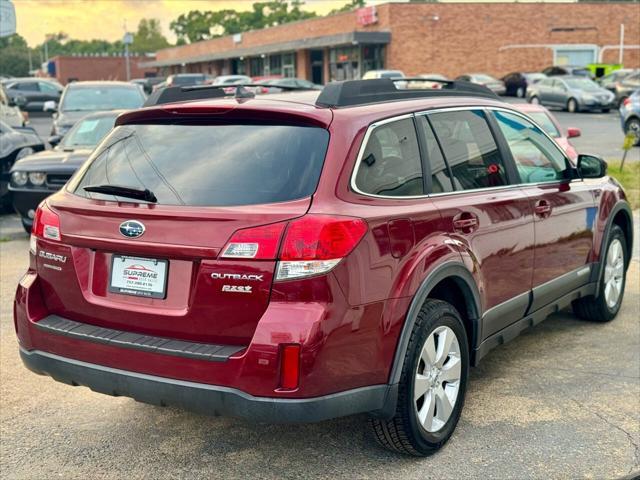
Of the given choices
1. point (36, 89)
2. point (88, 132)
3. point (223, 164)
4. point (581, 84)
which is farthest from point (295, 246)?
point (36, 89)

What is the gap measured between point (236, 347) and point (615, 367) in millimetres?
2914

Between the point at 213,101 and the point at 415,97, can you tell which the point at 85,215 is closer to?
the point at 213,101

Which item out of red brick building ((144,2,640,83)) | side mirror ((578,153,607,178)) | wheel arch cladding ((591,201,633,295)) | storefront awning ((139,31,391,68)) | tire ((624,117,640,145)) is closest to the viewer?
side mirror ((578,153,607,178))

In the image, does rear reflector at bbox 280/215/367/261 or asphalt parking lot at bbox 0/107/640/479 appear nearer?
rear reflector at bbox 280/215/367/261

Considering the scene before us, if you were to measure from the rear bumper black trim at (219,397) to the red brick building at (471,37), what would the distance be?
4746 centimetres

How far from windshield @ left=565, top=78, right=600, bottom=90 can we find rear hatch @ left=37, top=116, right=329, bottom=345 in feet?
111

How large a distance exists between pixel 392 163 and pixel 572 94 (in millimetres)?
33047

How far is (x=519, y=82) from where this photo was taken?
4391 centimetres

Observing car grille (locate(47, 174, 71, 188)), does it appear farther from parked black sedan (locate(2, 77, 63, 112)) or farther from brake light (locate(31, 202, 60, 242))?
parked black sedan (locate(2, 77, 63, 112))

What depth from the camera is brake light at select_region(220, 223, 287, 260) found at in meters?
3.36

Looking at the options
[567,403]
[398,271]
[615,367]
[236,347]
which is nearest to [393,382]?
[398,271]

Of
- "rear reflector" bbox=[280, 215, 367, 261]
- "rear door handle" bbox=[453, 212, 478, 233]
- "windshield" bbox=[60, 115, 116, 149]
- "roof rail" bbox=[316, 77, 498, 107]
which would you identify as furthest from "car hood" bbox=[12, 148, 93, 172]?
"rear reflector" bbox=[280, 215, 367, 261]

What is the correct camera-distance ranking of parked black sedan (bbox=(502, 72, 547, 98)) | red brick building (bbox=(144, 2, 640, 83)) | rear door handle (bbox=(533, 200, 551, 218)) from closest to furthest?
1. rear door handle (bbox=(533, 200, 551, 218))
2. parked black sedan (bbox=(502, 72, 547, 98))
3. red brick building (bbox=(144, 2, 640, 83))

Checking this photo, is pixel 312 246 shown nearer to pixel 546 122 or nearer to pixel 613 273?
pixel 613 273
